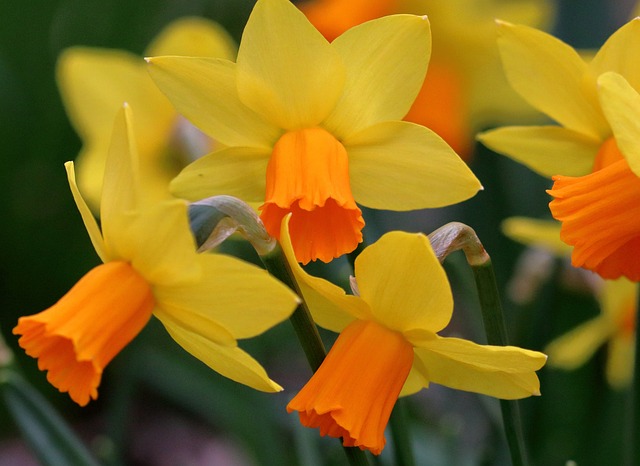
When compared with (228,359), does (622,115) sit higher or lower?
higher

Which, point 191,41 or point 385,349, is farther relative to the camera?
point 191,41

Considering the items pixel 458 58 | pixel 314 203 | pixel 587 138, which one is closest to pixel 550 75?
pixel 587 138

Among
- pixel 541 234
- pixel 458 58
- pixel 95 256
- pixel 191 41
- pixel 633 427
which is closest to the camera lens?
pixel 633 427

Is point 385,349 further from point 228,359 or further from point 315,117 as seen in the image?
point 315,117

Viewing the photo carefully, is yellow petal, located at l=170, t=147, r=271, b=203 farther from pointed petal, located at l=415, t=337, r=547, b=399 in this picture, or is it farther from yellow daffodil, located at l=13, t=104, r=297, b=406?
pointed petal, located at l=415, t=337, r=547, b=399

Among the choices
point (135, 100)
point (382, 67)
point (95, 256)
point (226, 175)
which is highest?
point (382, 67)

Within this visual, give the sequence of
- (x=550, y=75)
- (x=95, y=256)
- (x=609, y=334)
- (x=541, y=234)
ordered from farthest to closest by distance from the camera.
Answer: (x=95, y=256)
(x=609, y=334)
(x=541, y=234)
(x=550, y=75)

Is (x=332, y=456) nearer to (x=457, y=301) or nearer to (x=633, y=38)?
(x=633, y=38)

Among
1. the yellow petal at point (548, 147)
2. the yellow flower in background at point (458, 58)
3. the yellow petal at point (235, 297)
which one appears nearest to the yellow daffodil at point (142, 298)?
the yellow petal at point (235, 297)
